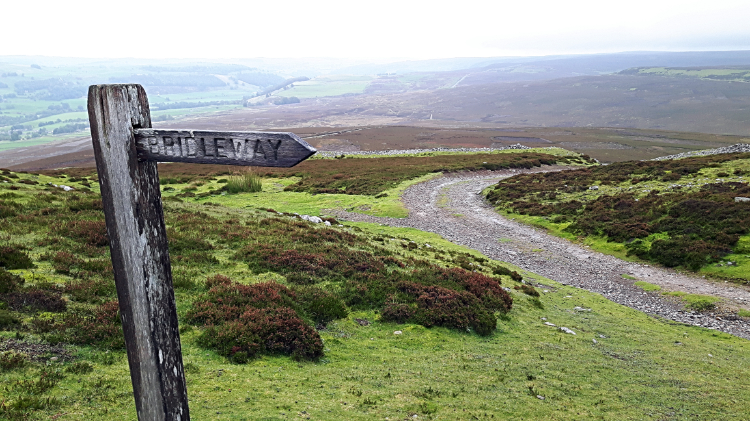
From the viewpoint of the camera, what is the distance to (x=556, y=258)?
92.7 ft

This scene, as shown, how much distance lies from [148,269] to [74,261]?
10.8 m

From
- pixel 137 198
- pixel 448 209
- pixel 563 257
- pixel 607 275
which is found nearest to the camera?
pixel 137 198

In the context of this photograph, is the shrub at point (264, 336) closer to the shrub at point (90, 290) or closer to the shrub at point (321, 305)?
the shrub at point (321, 305)

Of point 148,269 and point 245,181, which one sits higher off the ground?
point 148,269

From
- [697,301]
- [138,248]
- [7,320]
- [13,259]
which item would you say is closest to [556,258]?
[697,301]

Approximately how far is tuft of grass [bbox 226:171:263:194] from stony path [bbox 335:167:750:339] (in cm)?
1282

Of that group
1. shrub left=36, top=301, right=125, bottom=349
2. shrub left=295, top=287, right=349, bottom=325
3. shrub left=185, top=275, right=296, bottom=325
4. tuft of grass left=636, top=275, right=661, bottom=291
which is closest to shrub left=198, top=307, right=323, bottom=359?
shrub left=185, top=275, right=296, bottom=325

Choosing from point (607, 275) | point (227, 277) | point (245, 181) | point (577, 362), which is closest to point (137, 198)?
point (227, 277)

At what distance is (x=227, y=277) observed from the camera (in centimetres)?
1349

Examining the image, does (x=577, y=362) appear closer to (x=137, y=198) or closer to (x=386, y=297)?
(x=386, y=297)

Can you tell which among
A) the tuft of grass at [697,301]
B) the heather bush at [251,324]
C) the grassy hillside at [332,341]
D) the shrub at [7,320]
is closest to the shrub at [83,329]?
the grassy hillside at [332,341]

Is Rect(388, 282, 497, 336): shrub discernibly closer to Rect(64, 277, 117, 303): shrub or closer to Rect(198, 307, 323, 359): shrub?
Rect(198, 307, 323, 359): shrub

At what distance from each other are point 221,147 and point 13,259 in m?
11.4

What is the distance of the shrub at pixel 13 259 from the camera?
454 inches
